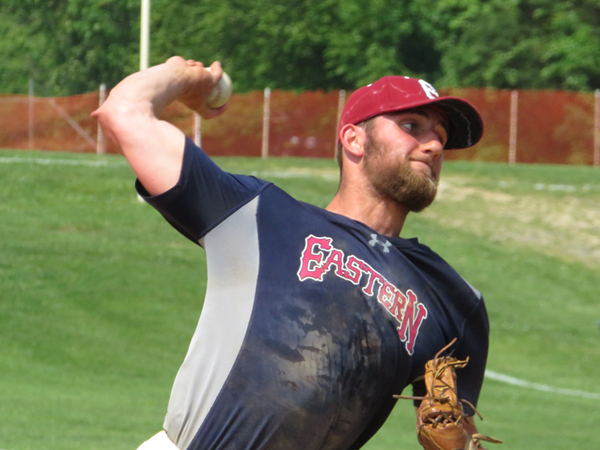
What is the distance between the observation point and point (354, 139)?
3.42m

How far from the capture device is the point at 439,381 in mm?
3029

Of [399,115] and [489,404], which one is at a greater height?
[399,115]

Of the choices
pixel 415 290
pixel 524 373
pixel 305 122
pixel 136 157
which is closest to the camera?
pixel 136 157

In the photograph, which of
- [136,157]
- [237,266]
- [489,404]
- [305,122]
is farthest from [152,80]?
[305,122]

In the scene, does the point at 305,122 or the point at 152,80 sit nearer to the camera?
the point at 152,80

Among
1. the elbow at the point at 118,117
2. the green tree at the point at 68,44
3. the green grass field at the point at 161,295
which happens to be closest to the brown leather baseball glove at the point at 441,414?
the elbow at the point at 118,117

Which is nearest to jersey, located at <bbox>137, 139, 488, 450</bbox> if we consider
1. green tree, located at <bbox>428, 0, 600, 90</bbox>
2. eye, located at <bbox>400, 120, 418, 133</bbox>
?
Result: eye, located at <bbox>400, 120, 418, 133</bbox>

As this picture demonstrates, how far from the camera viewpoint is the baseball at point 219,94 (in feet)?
10.4

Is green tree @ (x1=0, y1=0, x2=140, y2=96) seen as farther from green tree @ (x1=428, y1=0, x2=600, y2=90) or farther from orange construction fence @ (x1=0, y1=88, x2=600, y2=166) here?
orange construction fence @ (x1=0, y1=88, x2=600, y2=166)

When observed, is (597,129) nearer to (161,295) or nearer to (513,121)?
(513,121)

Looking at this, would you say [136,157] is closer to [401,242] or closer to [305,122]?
[401,242]

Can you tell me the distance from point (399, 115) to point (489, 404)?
30.7 ft

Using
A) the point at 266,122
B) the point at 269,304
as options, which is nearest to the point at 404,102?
the point at 269,304

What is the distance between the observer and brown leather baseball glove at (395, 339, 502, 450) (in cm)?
301
